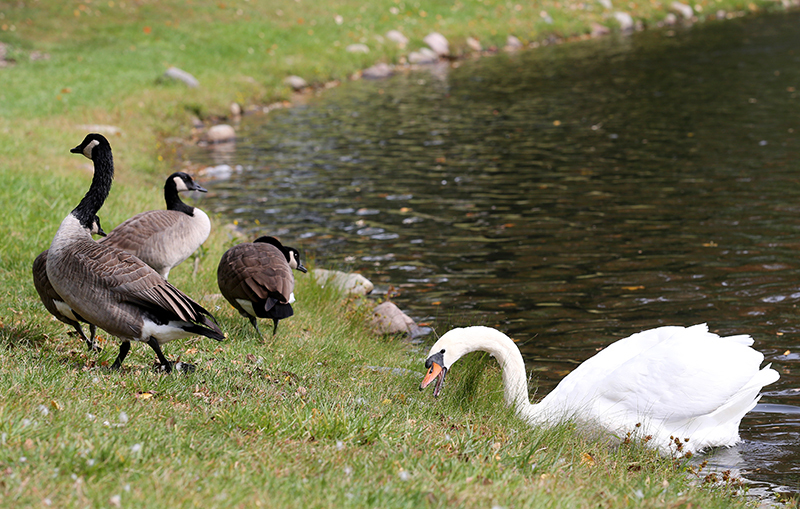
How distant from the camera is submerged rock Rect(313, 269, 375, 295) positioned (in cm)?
1036

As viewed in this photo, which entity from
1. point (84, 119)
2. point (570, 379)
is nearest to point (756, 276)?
point (570, 379)

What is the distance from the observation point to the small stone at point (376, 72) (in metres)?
33.3

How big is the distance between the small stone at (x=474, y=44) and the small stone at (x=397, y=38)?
340 cm

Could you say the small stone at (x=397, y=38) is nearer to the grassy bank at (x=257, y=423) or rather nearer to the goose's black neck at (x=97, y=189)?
the grassy bank at (x=257, y=423)

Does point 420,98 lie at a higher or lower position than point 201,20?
lower

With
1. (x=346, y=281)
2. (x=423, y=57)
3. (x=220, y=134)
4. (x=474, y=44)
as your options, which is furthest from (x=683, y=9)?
(x=346, y=281)

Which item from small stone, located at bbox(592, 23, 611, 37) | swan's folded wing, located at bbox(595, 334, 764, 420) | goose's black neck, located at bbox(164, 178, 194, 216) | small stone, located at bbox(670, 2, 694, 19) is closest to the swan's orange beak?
swan's folded wing, located at bbox(595, 334, 764, 420)

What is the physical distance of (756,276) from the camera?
10.9 meters

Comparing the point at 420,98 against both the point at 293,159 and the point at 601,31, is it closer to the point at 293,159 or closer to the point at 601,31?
A: the point at 293,159

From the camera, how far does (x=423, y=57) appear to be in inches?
1432

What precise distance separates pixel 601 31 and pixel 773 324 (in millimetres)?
36797

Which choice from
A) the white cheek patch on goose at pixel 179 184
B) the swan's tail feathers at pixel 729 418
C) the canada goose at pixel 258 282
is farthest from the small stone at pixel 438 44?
the swan's tail feathers at pixel 729 418

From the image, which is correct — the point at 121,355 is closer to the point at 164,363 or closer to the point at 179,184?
the point at 164,363

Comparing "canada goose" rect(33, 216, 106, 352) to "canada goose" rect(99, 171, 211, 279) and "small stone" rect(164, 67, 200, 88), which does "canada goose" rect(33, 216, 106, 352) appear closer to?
"canada goose" rect(99, 171, 211, 279)
